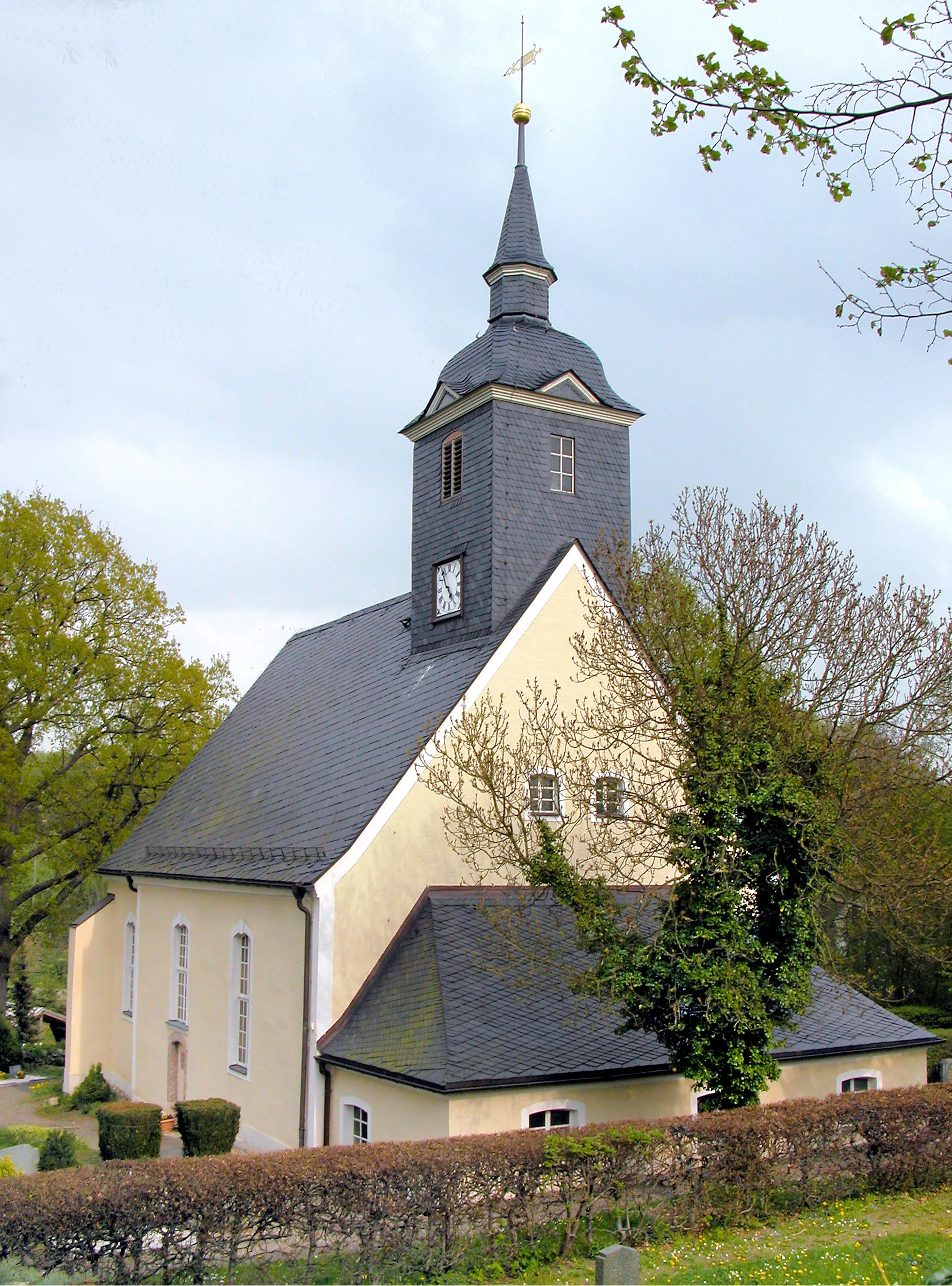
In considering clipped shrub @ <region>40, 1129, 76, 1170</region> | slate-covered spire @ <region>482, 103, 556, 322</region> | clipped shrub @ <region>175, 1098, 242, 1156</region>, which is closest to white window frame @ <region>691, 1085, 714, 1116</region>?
clipped shrub @ <region>175, 1098, 242, 1156</region>

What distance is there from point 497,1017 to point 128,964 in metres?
13.7

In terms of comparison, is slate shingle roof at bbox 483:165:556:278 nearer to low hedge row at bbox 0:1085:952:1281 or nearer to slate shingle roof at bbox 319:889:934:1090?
slate shingle roof at bbox 319:889:934:1090

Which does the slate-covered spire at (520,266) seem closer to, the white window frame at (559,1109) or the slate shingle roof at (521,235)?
the slate shingle roof at (521,235)

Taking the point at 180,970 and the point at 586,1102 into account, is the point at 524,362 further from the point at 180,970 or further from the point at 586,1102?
the point at 180,970

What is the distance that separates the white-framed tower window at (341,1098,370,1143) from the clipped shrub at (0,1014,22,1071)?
61.1 feet

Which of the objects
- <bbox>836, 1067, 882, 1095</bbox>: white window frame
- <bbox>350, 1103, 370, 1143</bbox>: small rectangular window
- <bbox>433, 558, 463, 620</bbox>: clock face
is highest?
<bbox>433, 558, 463, 620</bbox>: clock face

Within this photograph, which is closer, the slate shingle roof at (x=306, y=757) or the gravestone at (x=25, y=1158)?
the gravestone at (x=25, y=1158)

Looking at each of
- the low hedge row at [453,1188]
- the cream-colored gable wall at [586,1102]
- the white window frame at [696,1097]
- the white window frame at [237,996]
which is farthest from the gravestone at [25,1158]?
the white window frame at [696,1097]

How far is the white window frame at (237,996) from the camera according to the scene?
17.9 m

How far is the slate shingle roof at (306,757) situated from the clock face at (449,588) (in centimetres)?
77

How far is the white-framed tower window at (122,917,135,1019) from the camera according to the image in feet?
81.6

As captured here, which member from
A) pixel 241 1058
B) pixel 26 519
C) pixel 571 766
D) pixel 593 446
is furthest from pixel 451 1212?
pixel 26 519

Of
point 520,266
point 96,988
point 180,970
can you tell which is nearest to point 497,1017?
point 180,970

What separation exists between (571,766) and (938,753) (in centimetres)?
594
